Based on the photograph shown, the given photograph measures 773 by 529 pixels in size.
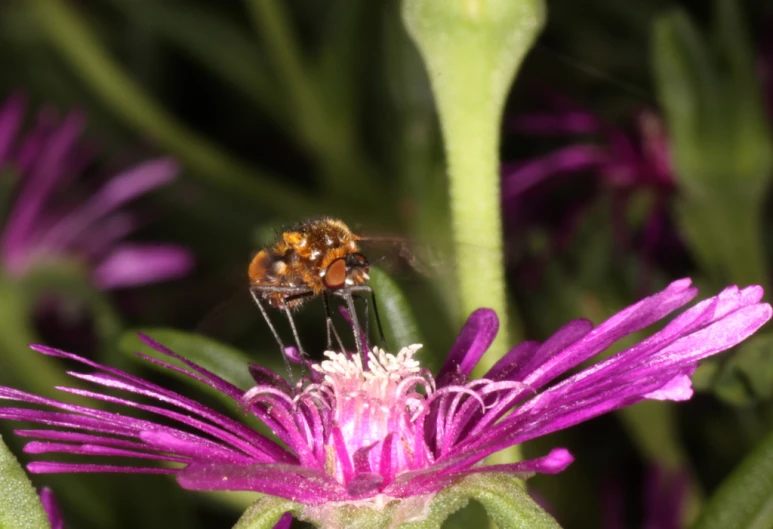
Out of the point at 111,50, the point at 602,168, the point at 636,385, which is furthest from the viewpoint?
the point at 111,50

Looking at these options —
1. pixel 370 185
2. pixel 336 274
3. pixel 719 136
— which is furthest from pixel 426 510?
pixel 370 185

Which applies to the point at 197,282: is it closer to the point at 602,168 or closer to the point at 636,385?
the point at 602,168

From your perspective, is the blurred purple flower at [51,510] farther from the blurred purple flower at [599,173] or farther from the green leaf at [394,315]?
the blurred purple flower at [599,173]

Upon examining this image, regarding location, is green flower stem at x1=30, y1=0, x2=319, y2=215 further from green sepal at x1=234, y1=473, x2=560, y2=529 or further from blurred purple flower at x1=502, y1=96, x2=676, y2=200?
green sepal at x1=234, y1=473, x2=560, y2=529

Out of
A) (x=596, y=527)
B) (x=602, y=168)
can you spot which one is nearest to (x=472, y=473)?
(x=596, y=527)

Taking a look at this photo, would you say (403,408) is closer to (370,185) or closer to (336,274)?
(336,274)

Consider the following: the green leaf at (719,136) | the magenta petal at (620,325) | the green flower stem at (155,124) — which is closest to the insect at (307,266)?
the magenta petal at (620,325)

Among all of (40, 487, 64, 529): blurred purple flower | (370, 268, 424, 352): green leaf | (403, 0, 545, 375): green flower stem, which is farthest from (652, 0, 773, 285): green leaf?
(40, 487, 64, 529): blurred purple flower
